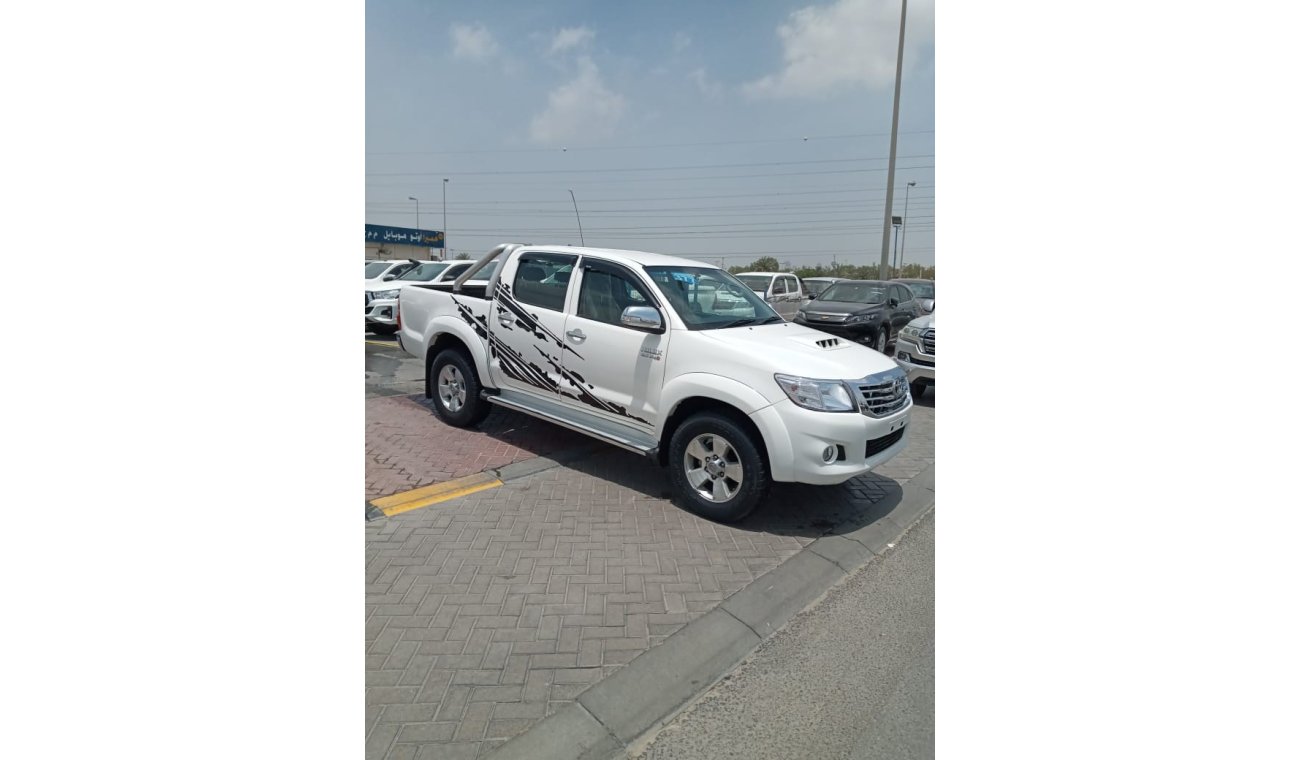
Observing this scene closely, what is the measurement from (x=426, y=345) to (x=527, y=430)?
4.34 ft

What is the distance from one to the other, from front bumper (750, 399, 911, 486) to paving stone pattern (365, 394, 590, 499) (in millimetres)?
2443

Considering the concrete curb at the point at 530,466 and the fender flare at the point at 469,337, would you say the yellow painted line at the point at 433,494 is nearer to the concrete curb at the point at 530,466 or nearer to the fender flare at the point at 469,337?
the concrete curb at the point at 530,466

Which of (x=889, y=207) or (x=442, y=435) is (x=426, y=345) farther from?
(x=889, y=207)

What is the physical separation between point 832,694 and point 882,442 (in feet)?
6.79

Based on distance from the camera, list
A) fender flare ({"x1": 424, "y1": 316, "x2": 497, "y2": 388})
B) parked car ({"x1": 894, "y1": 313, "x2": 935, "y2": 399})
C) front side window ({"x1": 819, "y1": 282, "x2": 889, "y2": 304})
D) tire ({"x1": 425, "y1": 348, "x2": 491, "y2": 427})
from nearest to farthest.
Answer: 1. fender flare ({"x1": 424, "y1": 316, "x2": 497, "y2": 388})
2. tire ({"x1": 425, "y1": 348, "x2": 491, "y2": 427})
3. parked car ({"x1": 894, "y1": 313, "x2": 935, "y2": 399})
4. front side window ({"x1": 819, "y1": 282, "x2": 889, "y2": 304})

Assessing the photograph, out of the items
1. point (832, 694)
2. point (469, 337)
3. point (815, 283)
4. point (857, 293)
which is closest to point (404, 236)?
point (815, 283)

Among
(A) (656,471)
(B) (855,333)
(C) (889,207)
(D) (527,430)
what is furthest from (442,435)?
(C) (889,207)

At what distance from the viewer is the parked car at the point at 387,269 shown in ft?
49.5

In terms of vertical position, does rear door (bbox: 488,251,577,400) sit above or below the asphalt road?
above

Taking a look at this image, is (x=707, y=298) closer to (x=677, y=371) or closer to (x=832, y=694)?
(x=677, y=371)

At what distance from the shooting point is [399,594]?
10.7 ft

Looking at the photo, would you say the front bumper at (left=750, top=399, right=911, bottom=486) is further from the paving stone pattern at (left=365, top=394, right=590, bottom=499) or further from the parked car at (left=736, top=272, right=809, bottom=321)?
the parked car at (left=736, top=272, right=809, bottom=321)

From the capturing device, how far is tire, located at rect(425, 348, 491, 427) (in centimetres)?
609

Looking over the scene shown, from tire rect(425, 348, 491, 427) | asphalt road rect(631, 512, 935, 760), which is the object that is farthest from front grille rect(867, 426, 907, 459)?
tire rect(425, 348, 491, 427)
